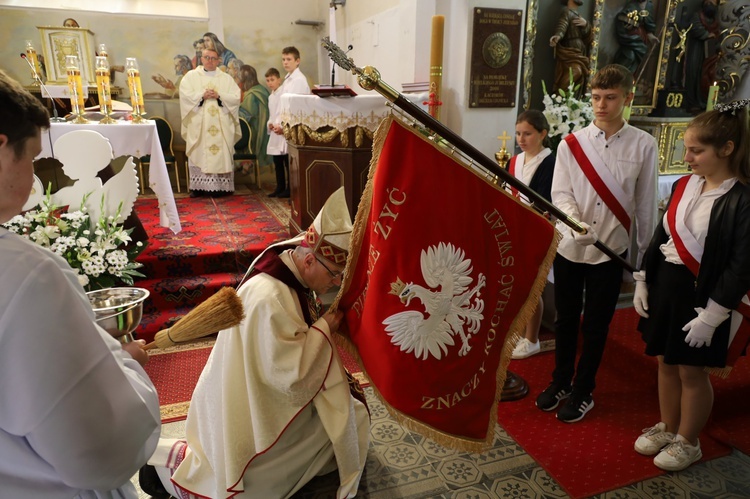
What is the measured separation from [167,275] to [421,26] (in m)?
3.38

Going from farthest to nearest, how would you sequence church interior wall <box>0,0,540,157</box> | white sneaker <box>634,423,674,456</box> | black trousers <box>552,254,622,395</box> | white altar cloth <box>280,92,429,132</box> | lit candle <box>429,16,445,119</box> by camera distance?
church interior wall <box>0,0,540,157</box> → white altar cloth <box>280,92,429,132</box> → lit candle <box>429,16,445,119</box> → black trousers <box>552,254,622,395</box> → white sneaker <box>634,423,674,456</box>

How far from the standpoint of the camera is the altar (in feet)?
13.2

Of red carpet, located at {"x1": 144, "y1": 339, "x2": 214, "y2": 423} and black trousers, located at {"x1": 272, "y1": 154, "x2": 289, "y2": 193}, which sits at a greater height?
black trousers, located at {"x1": 272, "y1": 154, "x2": 289, "y2": 193}

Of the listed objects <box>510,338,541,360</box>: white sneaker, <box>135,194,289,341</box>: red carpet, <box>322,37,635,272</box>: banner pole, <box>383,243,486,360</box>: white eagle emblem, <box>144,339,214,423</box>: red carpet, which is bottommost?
<box>144,339,214,423</box>: red carpet

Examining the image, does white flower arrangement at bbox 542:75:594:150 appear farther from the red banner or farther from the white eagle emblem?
the white eagle emblem

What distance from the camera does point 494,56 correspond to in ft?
15.3

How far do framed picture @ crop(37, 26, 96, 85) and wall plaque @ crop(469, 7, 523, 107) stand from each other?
17.8 feet

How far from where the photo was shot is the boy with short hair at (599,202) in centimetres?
251

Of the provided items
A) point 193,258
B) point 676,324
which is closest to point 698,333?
point 676,324

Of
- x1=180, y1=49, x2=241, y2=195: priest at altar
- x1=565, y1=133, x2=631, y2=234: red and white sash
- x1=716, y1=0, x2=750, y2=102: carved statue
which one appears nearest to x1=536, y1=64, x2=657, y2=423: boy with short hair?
x1=565, y1=133, x2=631, y2=234: red and white sash

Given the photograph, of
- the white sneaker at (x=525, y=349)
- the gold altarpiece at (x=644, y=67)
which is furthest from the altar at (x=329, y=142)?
the white sneaker at (x=525, y=349)

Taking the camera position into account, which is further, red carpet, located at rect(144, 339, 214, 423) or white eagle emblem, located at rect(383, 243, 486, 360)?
red carpet, located at rect(144, 339, 214, 423)

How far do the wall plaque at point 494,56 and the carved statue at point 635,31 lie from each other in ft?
4.37

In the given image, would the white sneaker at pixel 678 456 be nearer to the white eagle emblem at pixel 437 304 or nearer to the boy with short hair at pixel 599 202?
the boy with short hair at pixel 599 202
